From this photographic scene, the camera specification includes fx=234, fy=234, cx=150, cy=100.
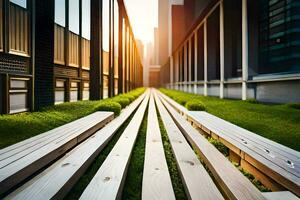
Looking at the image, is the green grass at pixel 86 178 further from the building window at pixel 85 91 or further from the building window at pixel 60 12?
the building window at pixel 85 91

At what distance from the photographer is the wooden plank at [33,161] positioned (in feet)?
5.91

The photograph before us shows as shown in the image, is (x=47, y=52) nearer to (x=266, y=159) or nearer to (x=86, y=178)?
(x=86, y=178)

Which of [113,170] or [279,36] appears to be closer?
[113,170]

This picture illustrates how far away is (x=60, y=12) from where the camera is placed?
8.21 metres

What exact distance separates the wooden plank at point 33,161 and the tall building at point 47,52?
9.27ft

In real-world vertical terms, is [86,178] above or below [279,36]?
below

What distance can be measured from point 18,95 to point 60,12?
4.06m

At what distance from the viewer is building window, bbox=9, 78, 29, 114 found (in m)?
5.19

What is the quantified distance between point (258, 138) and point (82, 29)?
30.3ft

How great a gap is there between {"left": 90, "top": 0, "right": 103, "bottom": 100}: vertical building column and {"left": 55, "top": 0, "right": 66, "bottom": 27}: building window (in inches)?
70.8

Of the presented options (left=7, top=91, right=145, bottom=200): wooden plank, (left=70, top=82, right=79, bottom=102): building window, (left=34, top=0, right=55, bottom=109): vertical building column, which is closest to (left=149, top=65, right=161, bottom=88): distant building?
(left=70, top=82, right=79, bottom=102): building window

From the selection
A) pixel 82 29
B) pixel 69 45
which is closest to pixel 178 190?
pixel 69 45

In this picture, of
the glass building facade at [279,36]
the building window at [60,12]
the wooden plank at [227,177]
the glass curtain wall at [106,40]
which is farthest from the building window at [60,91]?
the glass building facade at [279,36]

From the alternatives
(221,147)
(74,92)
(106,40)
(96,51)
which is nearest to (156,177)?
(221,147)
